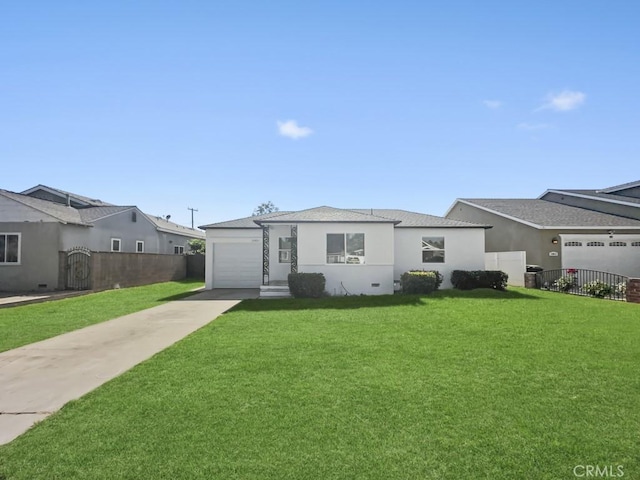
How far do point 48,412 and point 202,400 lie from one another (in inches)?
66.9

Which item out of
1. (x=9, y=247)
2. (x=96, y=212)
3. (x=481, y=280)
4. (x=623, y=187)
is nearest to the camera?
(x=481, y=280)

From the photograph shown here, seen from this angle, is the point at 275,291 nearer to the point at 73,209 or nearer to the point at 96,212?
the point at 96,212

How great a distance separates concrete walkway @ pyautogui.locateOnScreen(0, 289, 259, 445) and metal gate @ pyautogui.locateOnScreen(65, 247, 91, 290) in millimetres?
7611

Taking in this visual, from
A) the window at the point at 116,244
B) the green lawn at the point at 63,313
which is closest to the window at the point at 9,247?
the green lawn at the point at 63,313

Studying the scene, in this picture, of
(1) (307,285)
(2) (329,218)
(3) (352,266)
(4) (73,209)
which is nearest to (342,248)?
(3) (352,266)

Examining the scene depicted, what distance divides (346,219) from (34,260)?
45.6ft

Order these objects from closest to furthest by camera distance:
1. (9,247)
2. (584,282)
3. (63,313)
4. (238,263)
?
(63,313) → (9,247) → (584,282) → (238,263)

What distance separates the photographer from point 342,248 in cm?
1483

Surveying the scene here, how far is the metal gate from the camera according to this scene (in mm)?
16016

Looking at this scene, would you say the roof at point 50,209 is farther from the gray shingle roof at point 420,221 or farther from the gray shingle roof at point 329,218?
the gray shingle roof at point 420,221

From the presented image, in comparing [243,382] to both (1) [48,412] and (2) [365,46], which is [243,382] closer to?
(1) [48,412]

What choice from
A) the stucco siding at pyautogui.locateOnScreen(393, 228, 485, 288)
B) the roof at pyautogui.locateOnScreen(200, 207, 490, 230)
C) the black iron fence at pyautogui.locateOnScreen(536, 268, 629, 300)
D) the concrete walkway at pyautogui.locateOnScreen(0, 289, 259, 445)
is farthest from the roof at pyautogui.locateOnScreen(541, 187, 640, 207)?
the concrete walkway at pyautogui.locateOnScreen(0, 289, 259, 445)

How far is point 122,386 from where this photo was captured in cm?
473

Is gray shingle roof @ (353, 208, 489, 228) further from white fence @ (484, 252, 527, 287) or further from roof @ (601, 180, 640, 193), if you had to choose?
roof @ (601, 180, 640, 193)
